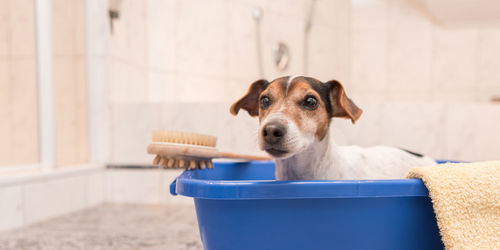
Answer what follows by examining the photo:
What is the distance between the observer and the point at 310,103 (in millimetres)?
770

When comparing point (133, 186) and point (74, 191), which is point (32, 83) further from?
point (133, 186)

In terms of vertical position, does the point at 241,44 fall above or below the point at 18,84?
above

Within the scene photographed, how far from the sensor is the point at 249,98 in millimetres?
913

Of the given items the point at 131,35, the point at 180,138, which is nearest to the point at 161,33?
the point at 131,35

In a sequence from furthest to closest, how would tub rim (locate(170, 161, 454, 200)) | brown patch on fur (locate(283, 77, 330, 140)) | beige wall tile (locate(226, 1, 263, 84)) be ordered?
1. beige wall tile (locate(226, 1, 263, 84))
2. brown patch on fur (locate(283, 77, 330, 140))
3. tub rim (locate(170, 161, 454, 200))

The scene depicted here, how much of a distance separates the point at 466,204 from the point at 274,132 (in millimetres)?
339

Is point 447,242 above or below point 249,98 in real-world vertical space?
below

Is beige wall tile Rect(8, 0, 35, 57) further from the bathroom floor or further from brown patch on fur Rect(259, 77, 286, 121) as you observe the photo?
brown patch on fur Rect(259, 77, 286, 121)

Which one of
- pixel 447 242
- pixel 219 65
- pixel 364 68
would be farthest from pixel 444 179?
pixel 364 68

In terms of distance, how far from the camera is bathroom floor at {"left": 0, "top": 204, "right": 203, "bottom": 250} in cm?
110

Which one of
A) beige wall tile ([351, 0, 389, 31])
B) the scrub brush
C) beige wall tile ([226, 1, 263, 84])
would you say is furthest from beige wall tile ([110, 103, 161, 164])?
beige wall tile ([351, 0, 389, 31])

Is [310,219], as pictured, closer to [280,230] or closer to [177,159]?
[280,230]

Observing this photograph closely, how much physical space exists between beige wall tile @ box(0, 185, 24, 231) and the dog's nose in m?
0.97

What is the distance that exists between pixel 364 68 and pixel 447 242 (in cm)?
229
